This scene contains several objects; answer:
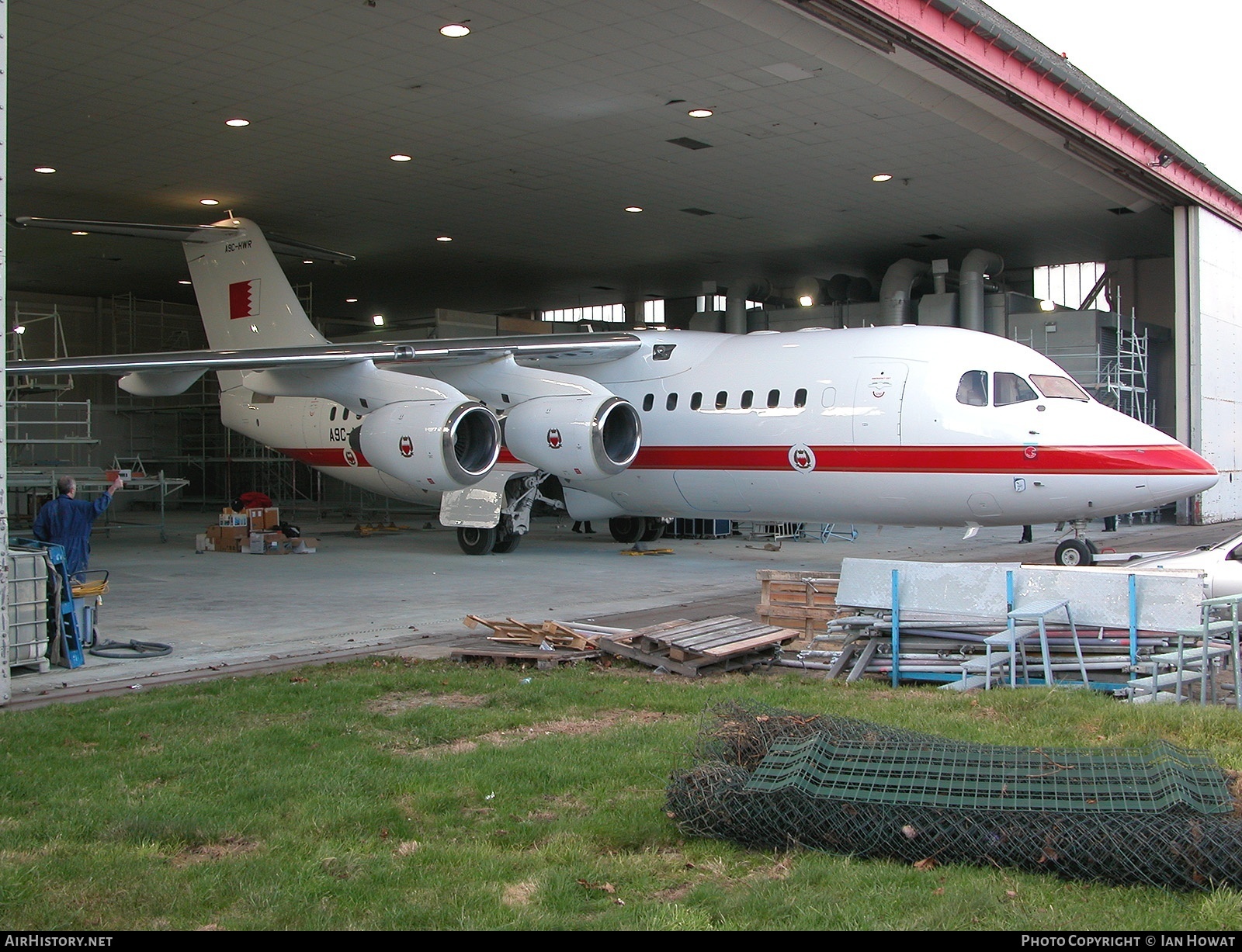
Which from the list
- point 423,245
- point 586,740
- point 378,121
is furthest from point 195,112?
point 586,740

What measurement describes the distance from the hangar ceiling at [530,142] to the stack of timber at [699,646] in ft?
24.3

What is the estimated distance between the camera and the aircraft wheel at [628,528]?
802 inches

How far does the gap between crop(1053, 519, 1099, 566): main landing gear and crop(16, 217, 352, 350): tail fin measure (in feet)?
41.8

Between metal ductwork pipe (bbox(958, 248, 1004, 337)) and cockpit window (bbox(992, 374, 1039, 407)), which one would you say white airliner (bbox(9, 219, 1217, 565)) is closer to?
cockpit window (bbox(992, 374, 1039, 407))

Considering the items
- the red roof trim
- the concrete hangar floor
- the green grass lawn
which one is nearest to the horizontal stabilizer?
the concrete hangar floor

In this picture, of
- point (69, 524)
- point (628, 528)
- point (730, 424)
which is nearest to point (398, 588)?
point (69, 524)

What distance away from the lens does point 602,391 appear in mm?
15922

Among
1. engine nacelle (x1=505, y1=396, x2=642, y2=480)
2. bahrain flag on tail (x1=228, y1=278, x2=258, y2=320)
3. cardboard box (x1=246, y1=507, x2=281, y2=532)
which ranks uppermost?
bahrain flag on tail (x1=228, y1=278, x2=258, y2=320)

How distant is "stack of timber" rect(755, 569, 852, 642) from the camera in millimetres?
9953

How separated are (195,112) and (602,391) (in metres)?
7.37

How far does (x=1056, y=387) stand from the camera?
1397 cm

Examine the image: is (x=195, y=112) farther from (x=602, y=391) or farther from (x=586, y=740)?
(x=586, y=740)

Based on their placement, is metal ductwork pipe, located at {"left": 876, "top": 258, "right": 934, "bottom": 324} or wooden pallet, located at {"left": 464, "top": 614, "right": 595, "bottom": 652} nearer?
wooden pallet, located at {"left": 464, "top": 614, "right": 595, "bottom": 652}

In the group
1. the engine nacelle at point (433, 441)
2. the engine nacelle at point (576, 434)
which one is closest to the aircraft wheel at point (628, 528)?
the engine nacelle at point (576, 434)
